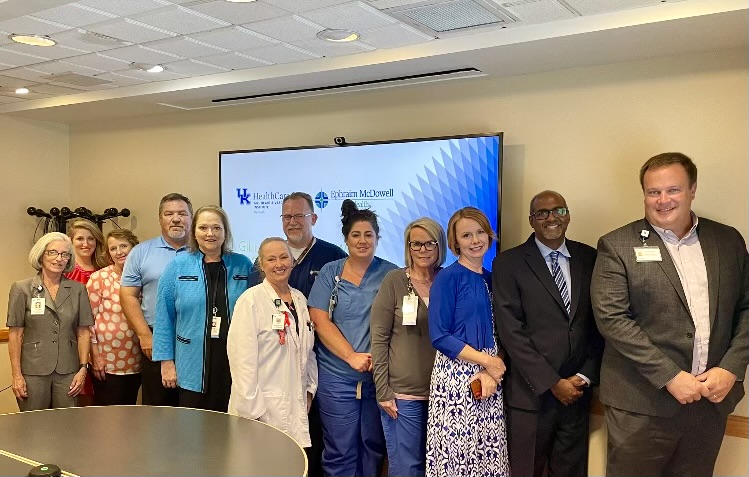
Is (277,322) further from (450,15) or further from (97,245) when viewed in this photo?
(97,245)

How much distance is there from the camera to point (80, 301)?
4.18 meters

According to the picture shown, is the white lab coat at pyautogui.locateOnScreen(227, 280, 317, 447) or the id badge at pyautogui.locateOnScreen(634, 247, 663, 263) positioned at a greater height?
the id badge at pyautogui.locateOnScreen(634, 247, 663, 263)

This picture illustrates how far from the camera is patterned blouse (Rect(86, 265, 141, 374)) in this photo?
4.39 m

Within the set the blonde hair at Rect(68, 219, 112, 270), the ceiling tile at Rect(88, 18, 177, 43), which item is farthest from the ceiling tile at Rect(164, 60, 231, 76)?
the blonde hair at Rect(68, 219, 112, 270)

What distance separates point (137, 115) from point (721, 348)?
194 inches

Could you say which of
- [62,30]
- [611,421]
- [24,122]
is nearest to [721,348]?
[611,421]

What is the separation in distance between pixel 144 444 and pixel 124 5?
1.93 metres

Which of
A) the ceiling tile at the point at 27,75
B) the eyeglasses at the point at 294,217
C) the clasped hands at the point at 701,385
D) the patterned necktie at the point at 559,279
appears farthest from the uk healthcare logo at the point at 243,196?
the clasped hands at the point at 701,385

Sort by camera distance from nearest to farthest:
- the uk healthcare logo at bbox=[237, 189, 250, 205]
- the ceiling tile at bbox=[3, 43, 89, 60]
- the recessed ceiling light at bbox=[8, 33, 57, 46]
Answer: the recessed ceiling light at bbox=[8, 33, 57, 46]
the ceiling tile at bbox=[3, 43, 89, 60]
the uk healthcare logo at bbox=[237, 189, 250, 205]

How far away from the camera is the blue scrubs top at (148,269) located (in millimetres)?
4180

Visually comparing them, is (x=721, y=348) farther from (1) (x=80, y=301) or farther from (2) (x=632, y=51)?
(1) (x=80, y=301)

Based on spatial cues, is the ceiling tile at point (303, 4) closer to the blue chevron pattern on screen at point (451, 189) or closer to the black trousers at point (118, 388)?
the blue chevron pattern on screen at point (451, 189)

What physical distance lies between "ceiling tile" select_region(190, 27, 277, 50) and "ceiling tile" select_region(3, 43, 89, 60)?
852 mm

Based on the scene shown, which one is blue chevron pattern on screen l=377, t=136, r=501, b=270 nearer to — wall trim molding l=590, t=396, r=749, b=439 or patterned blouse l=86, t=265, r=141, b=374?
wall trim molding l=590, t=396, r=749, b=439
